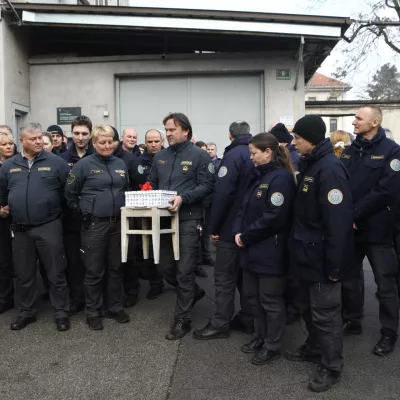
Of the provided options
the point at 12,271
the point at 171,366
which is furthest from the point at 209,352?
the point at 12,271

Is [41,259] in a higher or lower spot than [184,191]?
lower

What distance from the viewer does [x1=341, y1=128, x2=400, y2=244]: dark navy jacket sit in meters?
3.87

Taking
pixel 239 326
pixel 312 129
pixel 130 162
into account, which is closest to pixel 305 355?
pixel 239 326

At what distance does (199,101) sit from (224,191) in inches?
275

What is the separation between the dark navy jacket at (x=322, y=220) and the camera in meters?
3.29

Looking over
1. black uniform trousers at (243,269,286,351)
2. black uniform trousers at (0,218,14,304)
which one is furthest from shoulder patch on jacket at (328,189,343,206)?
black uniform trousers at (0,218,14,304)

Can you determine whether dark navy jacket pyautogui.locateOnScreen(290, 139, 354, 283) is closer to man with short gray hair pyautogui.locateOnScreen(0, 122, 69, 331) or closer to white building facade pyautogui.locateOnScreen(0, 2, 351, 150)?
man with short gray hair pyautogui.locateOnScreen(0, 122, 69, 331)

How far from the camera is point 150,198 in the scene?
14.1 ft

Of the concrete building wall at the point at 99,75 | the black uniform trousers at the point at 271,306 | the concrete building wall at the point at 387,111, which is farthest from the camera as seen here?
the concrete building wall at the point at 387,111

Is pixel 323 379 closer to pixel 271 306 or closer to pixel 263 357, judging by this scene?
pixel 263 357

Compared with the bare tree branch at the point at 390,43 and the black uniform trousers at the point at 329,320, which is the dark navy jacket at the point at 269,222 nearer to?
the black uniform trousers at the point at 329,320

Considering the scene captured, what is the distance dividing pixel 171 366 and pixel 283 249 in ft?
4.54

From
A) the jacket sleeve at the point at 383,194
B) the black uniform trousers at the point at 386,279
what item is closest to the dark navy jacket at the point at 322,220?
the jacket sleeve at the point at 383,194

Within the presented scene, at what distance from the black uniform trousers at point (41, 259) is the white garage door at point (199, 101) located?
261 inches
